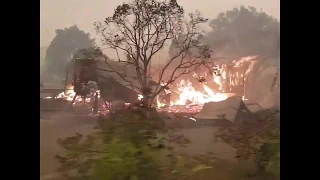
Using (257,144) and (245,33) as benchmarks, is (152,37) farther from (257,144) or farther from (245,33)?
(257,144)

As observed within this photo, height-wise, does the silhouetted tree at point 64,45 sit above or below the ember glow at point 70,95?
above

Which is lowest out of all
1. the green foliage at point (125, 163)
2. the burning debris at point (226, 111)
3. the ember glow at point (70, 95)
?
the green foliage at point (125, 163)

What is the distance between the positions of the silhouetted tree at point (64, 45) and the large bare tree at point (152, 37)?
6 centimetres

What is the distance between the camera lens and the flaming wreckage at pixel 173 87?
1.11m

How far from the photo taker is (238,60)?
115 centimetres

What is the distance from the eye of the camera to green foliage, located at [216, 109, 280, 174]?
1135 mm

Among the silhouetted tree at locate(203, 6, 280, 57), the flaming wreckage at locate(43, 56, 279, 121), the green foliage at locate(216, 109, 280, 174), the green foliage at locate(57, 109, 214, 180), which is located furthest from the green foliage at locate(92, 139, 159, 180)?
the silhouetted tree at locate(203, 6, 280, 57)

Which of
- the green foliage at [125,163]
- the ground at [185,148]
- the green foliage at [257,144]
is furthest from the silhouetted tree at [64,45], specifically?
the green foliage at [257,144]

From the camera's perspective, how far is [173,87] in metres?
1.14

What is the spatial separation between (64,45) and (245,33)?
0.62 meters

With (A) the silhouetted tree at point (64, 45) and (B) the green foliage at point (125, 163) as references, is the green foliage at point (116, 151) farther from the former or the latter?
(A) the silhouetted tree at point (64, 45)
